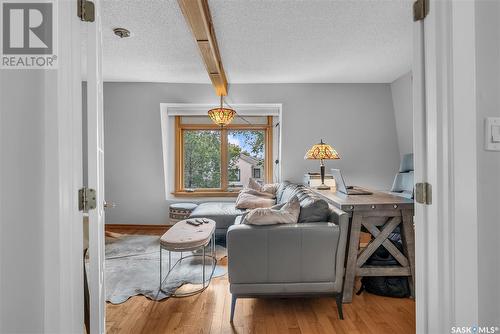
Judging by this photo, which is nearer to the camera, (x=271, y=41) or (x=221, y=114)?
(x=271, y=41)

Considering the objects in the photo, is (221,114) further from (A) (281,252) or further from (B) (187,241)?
(A) (281,252)

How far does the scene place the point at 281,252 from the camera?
202 centimetres

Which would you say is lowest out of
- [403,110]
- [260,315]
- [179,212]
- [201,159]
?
[260,315]

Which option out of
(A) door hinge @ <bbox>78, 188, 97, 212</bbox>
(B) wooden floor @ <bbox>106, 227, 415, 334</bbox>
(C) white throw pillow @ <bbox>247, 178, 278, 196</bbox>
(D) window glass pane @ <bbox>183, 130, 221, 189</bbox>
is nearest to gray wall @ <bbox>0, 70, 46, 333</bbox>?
(A) door hinge @ <bbox>78, 188, 97, 212</bbox>

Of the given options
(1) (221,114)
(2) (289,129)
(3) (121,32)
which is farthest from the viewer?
(2) (289,129)

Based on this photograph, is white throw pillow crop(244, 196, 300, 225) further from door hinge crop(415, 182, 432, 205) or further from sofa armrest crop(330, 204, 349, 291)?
door hinge crop(415, 182, 432, 205)

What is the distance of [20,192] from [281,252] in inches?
62.2

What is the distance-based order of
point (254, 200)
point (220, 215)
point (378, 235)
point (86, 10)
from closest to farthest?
point (86, 10) → point (378, 235) → point (220, 215) → point (254, 200)

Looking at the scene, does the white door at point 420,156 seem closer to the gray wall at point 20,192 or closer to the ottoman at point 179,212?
the gray wall at point 20,192

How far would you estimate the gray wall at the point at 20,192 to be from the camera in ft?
3.03

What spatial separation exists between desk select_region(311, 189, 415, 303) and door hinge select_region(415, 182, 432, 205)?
1125 mm

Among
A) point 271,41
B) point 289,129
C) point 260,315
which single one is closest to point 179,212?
point 289,129

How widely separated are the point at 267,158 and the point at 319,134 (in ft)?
3.38

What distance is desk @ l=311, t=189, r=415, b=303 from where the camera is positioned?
7.29 ft
